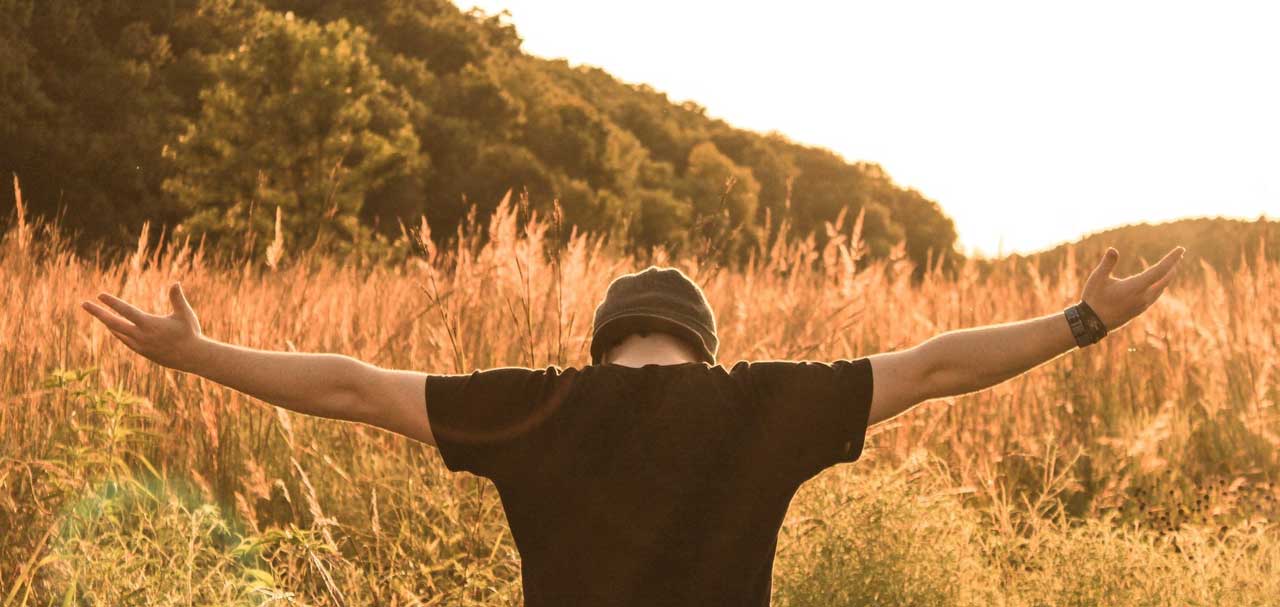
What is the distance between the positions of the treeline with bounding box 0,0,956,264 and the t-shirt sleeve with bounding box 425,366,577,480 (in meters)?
11.3

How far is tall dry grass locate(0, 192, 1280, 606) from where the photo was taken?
3.26 m

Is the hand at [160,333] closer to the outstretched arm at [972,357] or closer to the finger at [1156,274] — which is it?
the outstretched arm at [972,357]

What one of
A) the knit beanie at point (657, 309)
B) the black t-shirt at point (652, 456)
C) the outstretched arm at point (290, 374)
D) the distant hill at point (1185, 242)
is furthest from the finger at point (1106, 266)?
the distant hill at point (1185, 242)

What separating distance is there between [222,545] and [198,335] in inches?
79.7

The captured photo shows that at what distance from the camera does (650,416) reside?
74.0 inches

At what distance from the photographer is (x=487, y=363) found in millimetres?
4723

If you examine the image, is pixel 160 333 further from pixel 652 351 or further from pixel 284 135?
pixel 284 135

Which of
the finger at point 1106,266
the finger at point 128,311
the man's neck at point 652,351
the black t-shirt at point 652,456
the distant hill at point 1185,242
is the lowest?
the black t-shirt at point 652,456

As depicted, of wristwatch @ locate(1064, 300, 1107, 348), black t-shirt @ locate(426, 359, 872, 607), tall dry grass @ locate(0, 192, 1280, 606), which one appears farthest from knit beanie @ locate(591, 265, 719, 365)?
tall dry grass @ locate(0, 192, 1280, 606)

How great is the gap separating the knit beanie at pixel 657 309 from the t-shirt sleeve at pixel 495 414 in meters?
0.15

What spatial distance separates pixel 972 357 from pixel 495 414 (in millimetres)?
817

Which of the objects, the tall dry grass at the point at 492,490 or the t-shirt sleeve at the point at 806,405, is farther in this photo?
the tall dry grass at the point at 492,490

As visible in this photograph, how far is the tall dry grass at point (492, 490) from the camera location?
128 inches

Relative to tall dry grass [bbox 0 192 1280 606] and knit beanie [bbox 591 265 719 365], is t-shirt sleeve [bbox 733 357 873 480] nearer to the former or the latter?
knit beanie [bbox 591 265 719 365]
